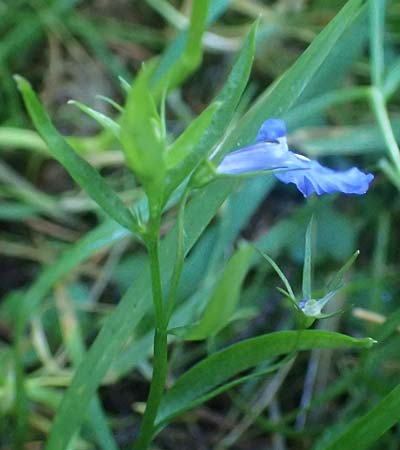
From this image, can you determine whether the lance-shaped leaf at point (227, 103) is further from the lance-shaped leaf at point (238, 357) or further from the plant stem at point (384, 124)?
the plant stem at point (384, 124)

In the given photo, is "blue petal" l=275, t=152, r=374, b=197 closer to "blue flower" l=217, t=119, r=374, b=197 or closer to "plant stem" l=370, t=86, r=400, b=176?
"blue flower" l=217, t=119, r=374, b=197

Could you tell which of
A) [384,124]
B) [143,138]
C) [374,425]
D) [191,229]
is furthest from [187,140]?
[384,124]

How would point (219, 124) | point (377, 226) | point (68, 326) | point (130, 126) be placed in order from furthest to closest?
point (377, 226), point (68, 326), point (219, 124), point (130, 126)

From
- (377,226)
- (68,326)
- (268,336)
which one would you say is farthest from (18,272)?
(268,336)

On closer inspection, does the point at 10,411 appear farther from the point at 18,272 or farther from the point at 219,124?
the point at 219,124

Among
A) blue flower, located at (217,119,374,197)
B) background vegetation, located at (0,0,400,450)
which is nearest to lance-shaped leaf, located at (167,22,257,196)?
blue flower, located at (217,119,374,197)

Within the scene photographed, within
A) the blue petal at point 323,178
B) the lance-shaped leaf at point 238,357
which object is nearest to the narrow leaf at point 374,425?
the lance-shaped leaf at point 238,357

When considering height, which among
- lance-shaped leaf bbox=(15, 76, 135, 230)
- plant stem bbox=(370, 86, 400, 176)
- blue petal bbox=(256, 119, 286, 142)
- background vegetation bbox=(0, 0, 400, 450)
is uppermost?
blue petal bbox=(256, 119, 286, 142)
